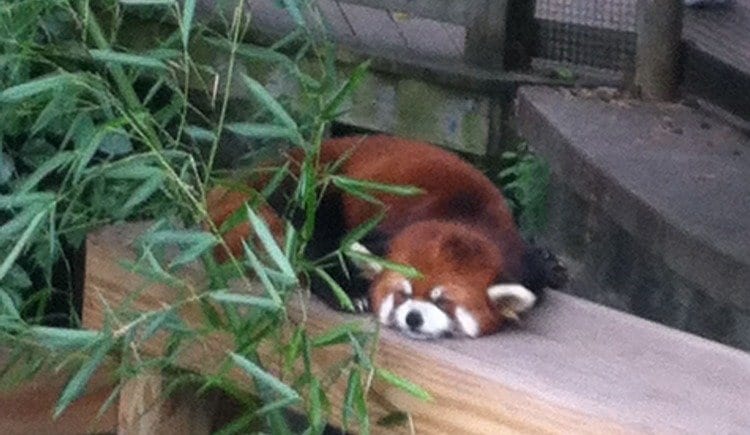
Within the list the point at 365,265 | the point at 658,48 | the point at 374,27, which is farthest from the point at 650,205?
the point at 374,27

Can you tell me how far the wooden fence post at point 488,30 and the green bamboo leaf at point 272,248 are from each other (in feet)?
8.51

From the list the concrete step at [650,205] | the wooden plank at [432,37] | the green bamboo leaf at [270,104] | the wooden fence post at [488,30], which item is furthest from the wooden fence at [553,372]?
the wooden plank at [432,37]

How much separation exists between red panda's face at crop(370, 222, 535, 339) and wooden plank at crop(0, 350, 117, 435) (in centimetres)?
65

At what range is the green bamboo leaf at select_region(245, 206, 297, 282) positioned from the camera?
5.56ft

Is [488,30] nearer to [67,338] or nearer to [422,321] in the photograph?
[422,321]

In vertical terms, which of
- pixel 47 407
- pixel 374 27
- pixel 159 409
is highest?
pixel 159 409

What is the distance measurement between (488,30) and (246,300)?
268 centimetres

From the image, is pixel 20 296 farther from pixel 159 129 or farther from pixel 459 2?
pixel 459 2

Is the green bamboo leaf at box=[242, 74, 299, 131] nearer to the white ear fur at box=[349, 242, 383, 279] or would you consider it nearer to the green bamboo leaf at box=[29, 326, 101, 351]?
the white ear fur at box=[349, 242, 383, 279]

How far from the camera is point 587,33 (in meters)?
4.26

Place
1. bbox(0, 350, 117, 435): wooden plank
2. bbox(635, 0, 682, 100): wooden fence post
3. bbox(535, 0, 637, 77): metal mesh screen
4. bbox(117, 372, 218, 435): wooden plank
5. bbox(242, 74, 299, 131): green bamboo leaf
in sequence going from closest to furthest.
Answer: bbox(242, 74, 299, 131): green bamboo leaf
bbox(117, 372, 218, 435): wooden plank
bbox(0, 350, 117, 435): wooden plank
bbox(635, 0, 682, 100): wooden fence post
bbox(535, 0, 637, 77): metal mesh screen

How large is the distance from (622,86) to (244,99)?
39.3 inches

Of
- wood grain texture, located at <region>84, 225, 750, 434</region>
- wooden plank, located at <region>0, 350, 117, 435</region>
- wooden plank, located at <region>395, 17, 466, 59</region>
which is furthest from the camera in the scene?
wooden plank, located at <region>395, 17, 466, 59</region>

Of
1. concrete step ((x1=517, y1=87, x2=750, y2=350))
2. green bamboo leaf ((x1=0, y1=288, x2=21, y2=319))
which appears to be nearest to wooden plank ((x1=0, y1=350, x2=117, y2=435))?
green bamboo leaf ((x1=0, y1=288, x2=21, y2=319))
